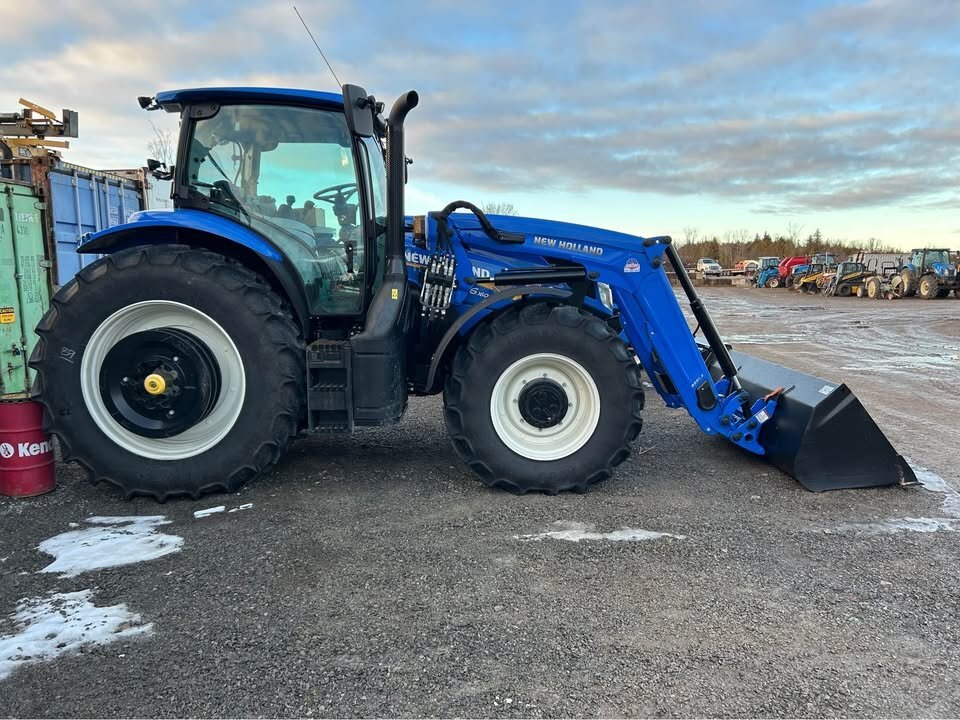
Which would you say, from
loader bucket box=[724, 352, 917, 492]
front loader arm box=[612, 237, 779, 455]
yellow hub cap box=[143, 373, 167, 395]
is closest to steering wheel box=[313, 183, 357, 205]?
yellow hub cap box=[143, 373, 167, 395]

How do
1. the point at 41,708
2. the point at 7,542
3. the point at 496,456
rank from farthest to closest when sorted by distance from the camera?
the point at 496,456 → the point at 7,542 → the point at 41,708

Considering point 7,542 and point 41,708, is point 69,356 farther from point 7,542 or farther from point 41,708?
point 41,708

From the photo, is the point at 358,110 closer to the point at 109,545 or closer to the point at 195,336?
the point at 195,336

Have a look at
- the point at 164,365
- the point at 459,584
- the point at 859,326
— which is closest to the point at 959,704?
the point at 459,584

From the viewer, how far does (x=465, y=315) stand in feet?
12.8

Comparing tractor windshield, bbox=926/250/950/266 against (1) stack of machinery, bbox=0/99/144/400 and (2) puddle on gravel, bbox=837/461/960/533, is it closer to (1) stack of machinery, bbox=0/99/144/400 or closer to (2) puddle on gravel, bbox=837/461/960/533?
(2) puddle on gravel, bbox=837/461/960/533

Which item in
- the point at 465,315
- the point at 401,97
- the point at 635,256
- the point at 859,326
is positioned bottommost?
the point at 859,326

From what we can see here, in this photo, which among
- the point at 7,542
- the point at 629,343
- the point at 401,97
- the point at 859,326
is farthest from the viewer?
the point at 859,326

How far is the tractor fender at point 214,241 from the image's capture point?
12.6 ft

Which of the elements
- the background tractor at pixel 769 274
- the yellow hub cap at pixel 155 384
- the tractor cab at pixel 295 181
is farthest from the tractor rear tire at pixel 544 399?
the background tractor at pixel 769 274

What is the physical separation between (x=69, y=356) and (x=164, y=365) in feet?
1.76

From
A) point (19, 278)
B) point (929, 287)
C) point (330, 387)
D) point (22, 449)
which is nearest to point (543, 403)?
point (330, 387)

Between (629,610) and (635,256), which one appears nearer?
(629,610)

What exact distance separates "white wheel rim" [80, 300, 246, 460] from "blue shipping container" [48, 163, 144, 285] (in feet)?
12.6
